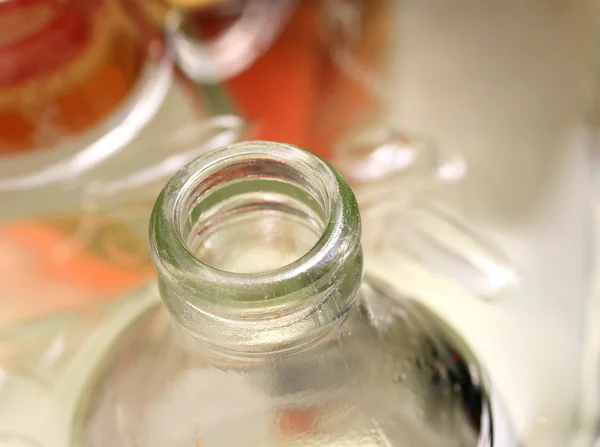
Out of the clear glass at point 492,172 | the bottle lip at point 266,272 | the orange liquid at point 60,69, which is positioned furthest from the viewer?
the orange liquid at point 60,69

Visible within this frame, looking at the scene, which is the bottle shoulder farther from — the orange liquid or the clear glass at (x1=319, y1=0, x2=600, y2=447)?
the orange liquid

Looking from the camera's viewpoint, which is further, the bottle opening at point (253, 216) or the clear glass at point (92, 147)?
the clear glass at point (92, 147)

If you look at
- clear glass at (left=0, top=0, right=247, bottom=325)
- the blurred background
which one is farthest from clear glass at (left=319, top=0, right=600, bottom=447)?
clear glass at (left=0, top=0, right=247, bottom=325)

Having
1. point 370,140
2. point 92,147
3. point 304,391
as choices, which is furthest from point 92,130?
point 304,391

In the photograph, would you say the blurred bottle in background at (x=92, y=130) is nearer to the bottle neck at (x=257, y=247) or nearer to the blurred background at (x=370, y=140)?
the blurred background at (x=370, y=140)

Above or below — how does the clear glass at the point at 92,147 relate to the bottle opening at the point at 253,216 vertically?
below

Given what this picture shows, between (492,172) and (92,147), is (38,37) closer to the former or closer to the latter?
(92,147)

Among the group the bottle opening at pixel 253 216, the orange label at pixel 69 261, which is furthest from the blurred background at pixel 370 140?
the bottle opening at pixel 253 216
